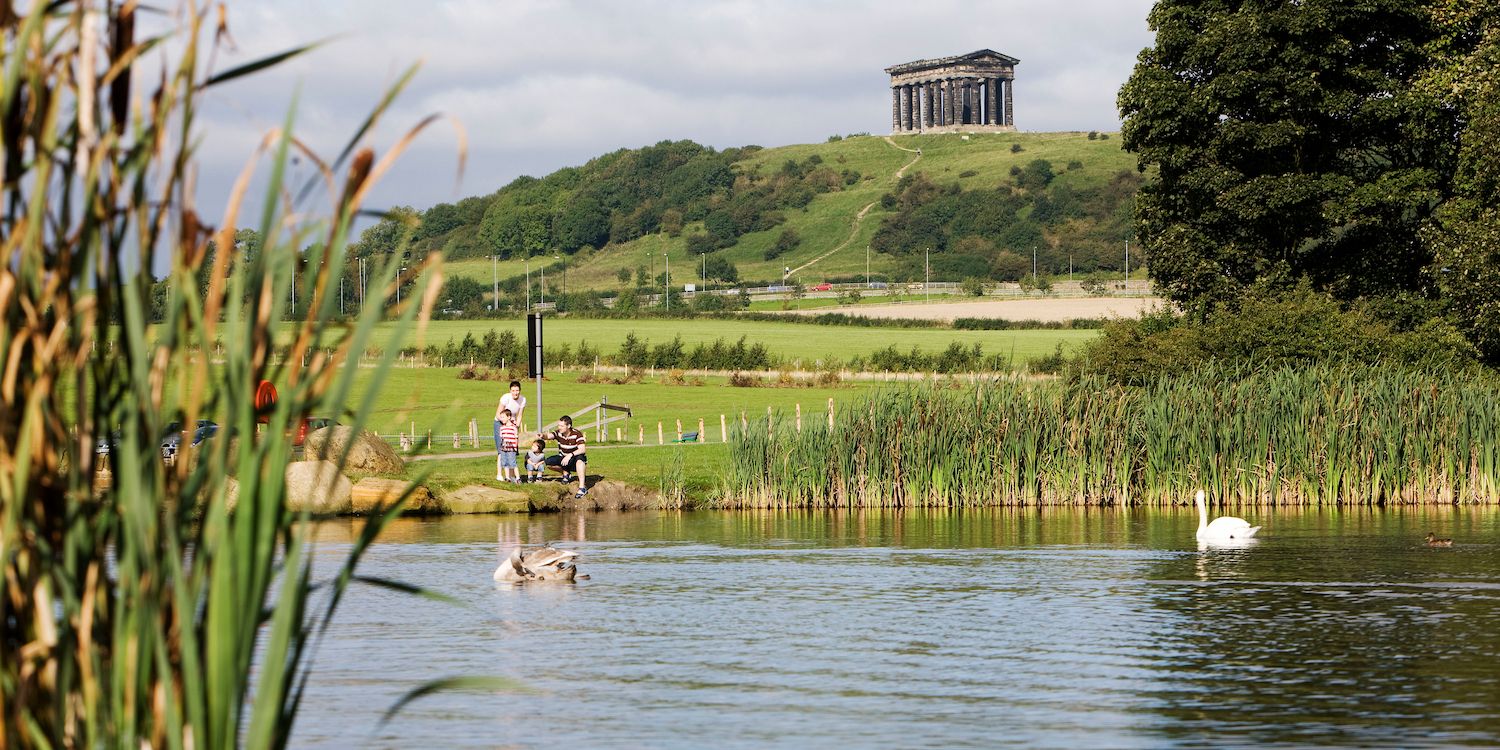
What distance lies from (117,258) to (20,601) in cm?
110

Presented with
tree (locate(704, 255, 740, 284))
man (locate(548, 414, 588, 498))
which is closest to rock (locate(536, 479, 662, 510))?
man (locate(548, 414, 588, 498))

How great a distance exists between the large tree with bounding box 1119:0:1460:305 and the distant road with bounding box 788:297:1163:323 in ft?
177

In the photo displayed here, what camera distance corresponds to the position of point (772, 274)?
174250 millimetres

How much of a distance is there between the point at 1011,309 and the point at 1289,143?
70120mm

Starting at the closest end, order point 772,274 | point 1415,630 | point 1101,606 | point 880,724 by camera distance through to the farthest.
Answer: point 880,724
point 1415,630
point 1101,606
point 772,274

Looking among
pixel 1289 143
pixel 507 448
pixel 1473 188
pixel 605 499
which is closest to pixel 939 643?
pixel 605 499

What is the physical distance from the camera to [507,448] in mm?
34719

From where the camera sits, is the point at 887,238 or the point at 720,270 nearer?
the point at 720,270

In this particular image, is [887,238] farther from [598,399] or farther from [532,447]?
[532,447]

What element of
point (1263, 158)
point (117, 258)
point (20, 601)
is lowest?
point (20, 601)

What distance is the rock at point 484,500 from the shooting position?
34.0 metres

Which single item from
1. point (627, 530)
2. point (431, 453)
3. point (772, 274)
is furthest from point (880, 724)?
point (772, 274)

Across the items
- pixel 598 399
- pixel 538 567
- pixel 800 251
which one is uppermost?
pixel 800 251

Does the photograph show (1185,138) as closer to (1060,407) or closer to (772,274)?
(1060,407)
